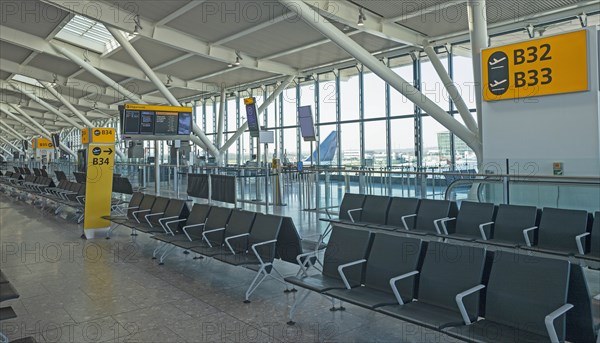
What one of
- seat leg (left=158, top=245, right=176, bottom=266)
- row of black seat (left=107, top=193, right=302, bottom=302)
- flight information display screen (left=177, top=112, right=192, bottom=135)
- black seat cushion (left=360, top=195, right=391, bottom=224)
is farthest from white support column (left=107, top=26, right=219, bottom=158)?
black seat cushion (left=360, top=195, right=391, bottom=224)

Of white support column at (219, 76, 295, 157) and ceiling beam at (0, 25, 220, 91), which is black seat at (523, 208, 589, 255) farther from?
ceiling beam at (0, 25, 220, 91)

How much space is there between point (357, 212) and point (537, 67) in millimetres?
3255

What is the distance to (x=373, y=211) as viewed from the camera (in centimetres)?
697

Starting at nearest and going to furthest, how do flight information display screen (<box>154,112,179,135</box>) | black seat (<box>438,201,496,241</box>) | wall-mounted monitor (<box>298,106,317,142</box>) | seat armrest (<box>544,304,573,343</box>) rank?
seat armrest (<box>544,304,573,343</box>)
black seat (<box>438,201,496,241</box>)
wall-mounted monitor (<box>298,106,317,142</box>)
flight information display screen (<box>154,112,179,135</box>)

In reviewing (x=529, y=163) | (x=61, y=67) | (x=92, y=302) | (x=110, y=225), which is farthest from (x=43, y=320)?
(x=61, y=67)

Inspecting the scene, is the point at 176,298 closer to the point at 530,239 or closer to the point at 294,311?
the point at 294,311

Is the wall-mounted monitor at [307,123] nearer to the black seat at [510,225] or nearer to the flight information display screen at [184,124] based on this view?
the flight information display screen at [184,124]

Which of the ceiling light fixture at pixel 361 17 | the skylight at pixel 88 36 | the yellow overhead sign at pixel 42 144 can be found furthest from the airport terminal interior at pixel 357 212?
the yellow overhead sign at pixel 42 144

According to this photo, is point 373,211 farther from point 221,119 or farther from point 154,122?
point 221,119

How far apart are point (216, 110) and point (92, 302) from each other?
24401 mm

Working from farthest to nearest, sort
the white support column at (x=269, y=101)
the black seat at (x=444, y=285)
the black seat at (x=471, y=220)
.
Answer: the white support column at (x=269, y=101), the black seat at (x=471, y=220), the black seat at (x=444, y=285)

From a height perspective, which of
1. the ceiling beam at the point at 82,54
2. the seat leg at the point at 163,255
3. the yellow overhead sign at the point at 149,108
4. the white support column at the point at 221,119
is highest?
the ceiling beam at the point at 82,54

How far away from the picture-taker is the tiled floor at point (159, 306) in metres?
4.09

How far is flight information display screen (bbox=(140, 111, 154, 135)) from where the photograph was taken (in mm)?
12539
